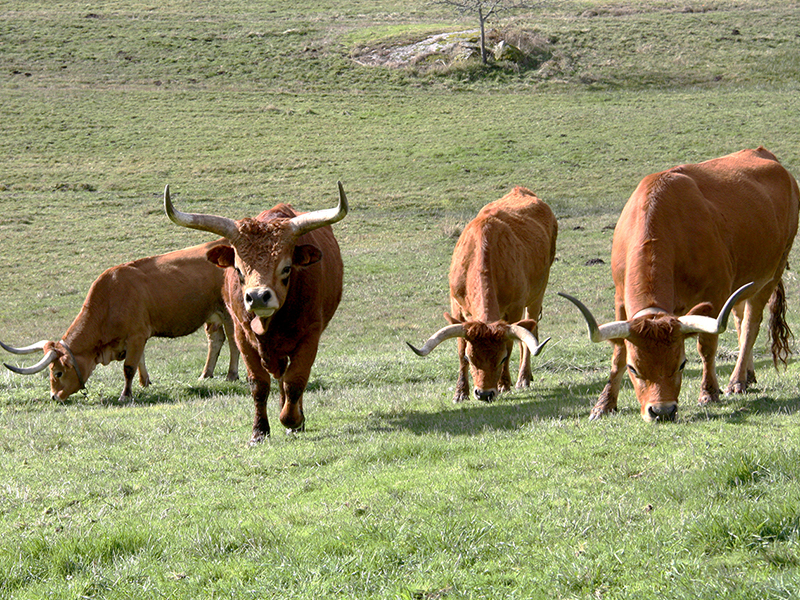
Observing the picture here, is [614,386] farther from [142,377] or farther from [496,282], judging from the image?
[142,377]

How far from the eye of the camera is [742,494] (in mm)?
4809

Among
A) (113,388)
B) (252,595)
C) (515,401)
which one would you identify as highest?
(252,595)

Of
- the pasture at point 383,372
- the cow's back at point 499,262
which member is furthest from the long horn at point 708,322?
the cow's back at point 499,262

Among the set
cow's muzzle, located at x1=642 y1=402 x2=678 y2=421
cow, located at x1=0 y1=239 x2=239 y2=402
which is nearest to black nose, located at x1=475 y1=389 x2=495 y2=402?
cow's muzzle, located at x1=642 y1=402 x2=678 y2=421

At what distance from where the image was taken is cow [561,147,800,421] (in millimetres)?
7078

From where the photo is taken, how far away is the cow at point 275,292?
25.6 ft

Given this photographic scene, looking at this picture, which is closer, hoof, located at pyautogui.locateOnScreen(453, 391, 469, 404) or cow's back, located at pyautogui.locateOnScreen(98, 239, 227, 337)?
hoof, located at pyautogui.locateOnScreen(453, 391, 469, 404)

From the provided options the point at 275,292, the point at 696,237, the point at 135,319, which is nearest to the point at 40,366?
the point at 135,319

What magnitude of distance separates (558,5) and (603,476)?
82614 millimetres

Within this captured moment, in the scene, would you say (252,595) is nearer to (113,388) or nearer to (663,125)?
(113,388)

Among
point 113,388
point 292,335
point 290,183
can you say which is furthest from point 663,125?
point 292,335

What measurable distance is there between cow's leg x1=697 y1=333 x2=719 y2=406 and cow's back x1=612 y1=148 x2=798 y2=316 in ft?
1.35

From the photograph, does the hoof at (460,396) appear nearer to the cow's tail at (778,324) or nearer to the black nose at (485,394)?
the black nose at (485,394)

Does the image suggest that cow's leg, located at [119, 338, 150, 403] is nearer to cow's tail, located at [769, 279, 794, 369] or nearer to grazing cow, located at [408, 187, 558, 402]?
grazing cow, located at [408, 187, 558, 402]
